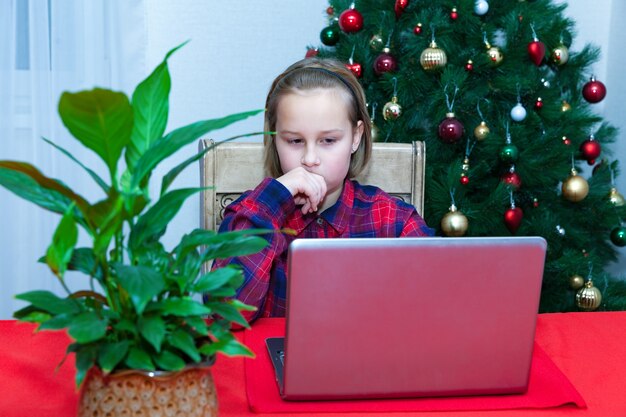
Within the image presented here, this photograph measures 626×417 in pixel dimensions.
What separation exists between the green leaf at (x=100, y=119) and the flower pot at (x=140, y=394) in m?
0.18

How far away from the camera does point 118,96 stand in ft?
2.00

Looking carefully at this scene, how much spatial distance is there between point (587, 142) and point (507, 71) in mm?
330

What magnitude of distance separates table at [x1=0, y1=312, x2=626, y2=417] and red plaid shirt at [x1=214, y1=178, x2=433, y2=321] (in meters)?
0.32

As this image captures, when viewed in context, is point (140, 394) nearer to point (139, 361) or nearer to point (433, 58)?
point (139, 361)

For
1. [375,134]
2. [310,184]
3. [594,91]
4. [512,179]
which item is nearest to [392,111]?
[375,134]

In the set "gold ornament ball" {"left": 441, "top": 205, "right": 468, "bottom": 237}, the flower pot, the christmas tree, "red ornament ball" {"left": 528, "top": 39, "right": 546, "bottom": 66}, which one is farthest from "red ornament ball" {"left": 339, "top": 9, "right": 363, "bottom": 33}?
the flower pot

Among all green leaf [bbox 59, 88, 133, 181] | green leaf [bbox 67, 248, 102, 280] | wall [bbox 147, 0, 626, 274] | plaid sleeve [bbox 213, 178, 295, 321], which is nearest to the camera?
green leaf [bbox 59, 88, 133, 181]

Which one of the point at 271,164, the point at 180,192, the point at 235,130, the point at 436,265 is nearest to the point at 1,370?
the point at 180,192

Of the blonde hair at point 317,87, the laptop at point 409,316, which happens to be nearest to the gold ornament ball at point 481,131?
the blonde hair at point 317,87

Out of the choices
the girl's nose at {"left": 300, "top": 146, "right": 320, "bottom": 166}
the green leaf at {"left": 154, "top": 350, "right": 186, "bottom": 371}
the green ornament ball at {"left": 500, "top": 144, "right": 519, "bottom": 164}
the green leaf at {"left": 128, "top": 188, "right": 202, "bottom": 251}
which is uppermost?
the green ornament ball at {"left": 500, "top": 144, "right": 519, "bottom": 164}

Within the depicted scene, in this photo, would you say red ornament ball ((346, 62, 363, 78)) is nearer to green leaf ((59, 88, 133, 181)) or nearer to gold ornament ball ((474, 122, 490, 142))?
gold ornament ball ((474, 122, 490, 142))

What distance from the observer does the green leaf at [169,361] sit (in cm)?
68

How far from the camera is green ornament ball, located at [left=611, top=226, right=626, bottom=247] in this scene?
7.53 feet

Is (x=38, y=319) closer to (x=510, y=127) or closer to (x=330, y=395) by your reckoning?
(x=330, y=395)
